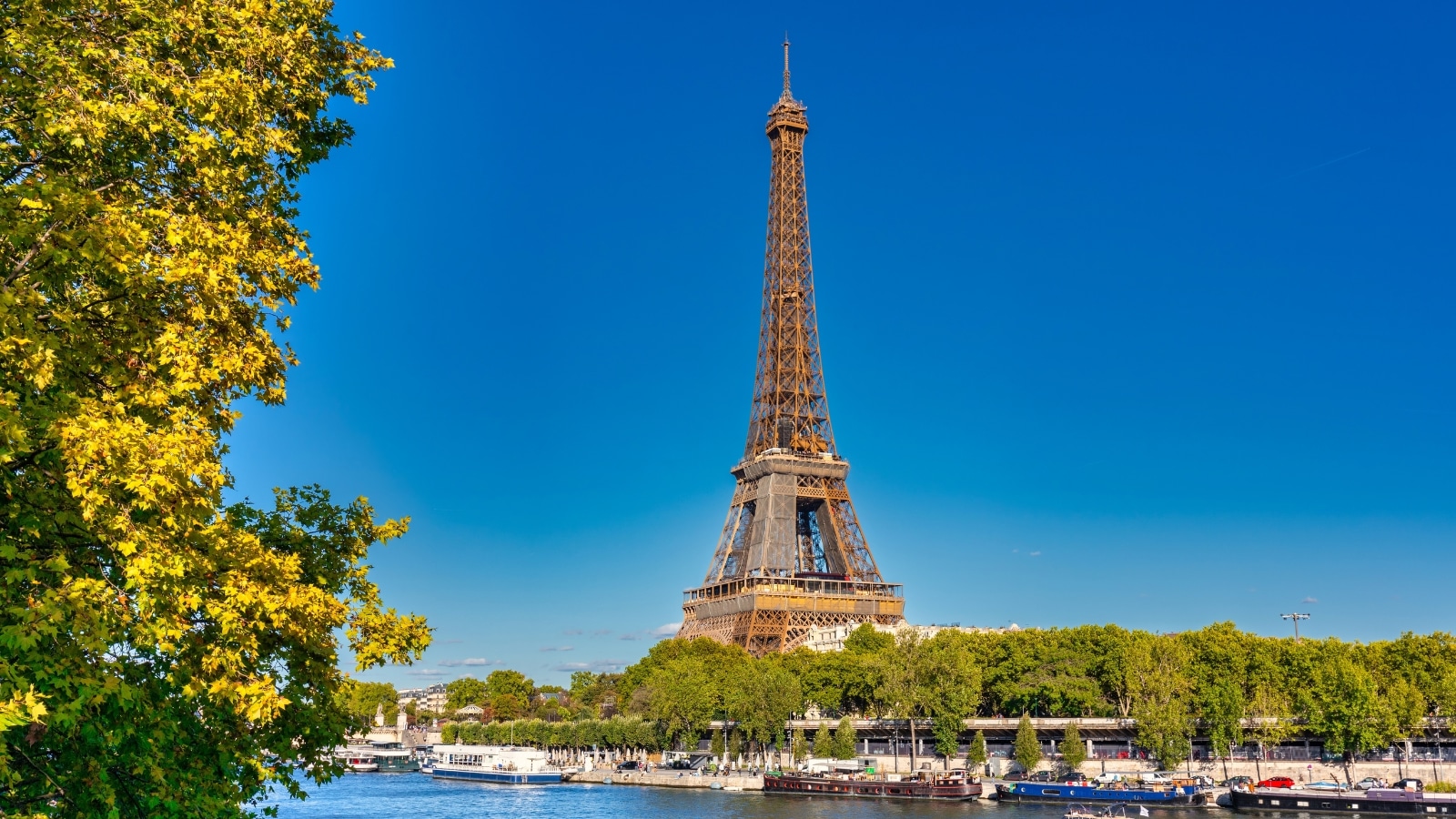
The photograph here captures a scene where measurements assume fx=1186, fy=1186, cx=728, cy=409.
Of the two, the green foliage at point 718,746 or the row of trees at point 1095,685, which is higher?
the row of trees at point 1095,685

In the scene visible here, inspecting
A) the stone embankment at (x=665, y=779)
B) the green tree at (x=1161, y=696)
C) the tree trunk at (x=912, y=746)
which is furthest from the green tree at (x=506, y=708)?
the green tree at (x=1161, y=696)

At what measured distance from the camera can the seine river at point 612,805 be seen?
222 feet

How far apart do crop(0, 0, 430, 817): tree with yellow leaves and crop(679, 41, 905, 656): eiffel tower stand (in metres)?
106

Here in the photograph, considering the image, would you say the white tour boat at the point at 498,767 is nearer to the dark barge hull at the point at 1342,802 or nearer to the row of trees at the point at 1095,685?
the row of trees at the point at 1095,685

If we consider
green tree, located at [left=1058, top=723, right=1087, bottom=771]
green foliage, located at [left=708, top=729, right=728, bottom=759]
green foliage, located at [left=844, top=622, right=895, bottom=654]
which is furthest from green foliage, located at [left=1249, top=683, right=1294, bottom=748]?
green foliage, located at [left=708, top=729, right=728, bottom=759]

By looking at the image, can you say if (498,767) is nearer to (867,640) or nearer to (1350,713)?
(867,640)

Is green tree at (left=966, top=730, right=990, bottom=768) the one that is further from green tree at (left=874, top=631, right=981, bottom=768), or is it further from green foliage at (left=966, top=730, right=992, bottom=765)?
green tree at (left=874, top=631, right=981, bottom=768)

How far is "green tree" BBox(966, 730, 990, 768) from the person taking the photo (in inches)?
3374

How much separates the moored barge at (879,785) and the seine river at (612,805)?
1947mm

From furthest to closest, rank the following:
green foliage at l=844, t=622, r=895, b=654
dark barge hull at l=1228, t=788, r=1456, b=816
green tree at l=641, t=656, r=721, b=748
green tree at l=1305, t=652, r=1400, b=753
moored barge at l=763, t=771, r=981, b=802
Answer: green foliage at l=844, t=622, r=895, b=654, green tree at l=641, t=656, r=721, b=748, moored barge at l=763, t=771, r=981, b=802, green tree at l=1305, t=652, r=1400, b=753, dark barge hull at l=1228, t=788, r=1456, b=816

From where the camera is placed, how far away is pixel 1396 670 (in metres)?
79.3

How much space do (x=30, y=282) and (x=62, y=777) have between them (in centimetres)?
505

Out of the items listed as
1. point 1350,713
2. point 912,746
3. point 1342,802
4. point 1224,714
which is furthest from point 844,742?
point 1342,802

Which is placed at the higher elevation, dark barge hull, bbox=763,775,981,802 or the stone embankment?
dark barge hull, bbox=763,775,981,802
